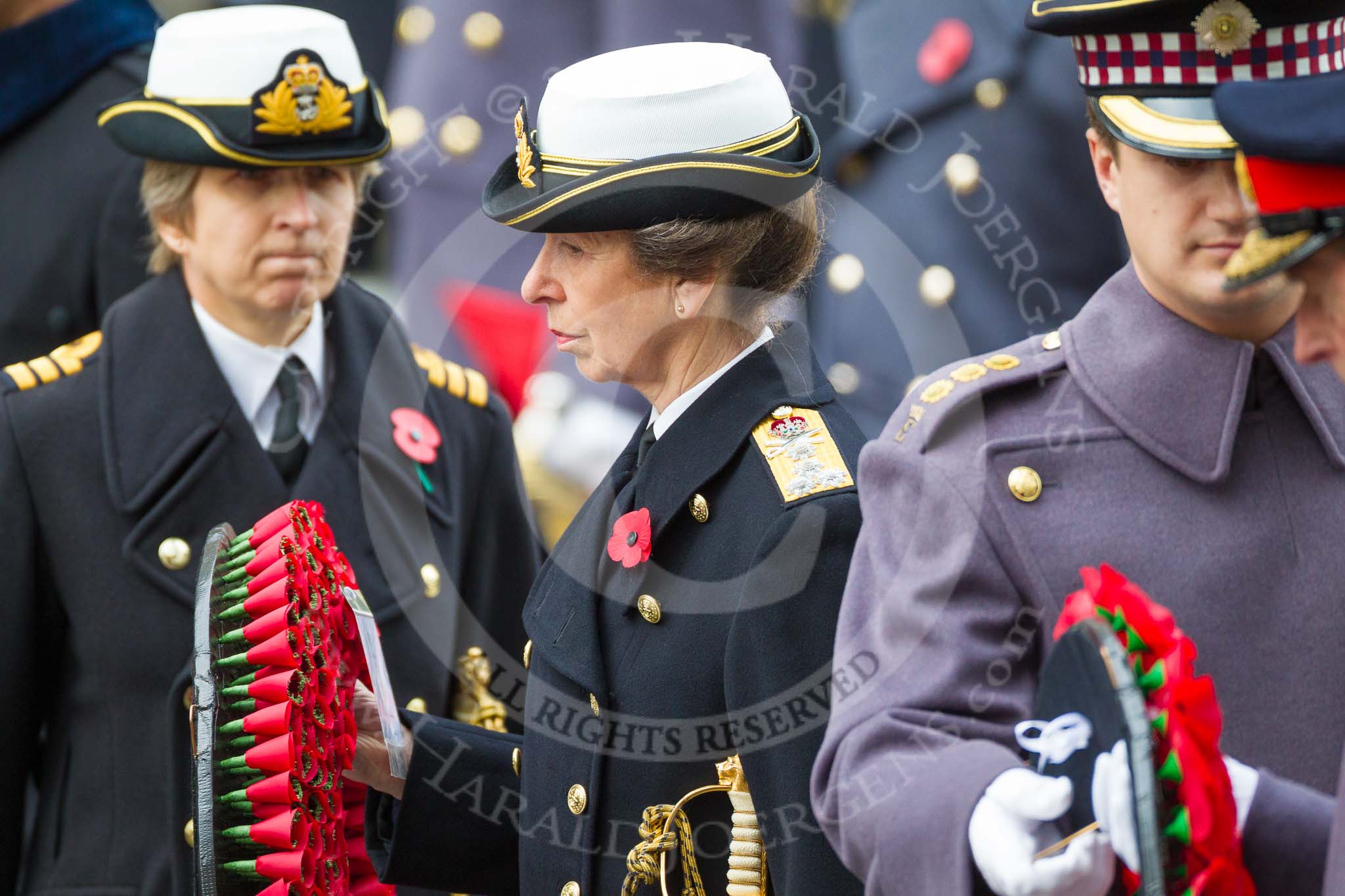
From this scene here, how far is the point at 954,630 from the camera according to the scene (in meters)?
2.78

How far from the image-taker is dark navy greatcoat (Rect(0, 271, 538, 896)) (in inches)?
168

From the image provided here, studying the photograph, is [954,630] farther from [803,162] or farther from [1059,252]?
[1059,252]

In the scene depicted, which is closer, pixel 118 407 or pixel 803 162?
pixel 803 162

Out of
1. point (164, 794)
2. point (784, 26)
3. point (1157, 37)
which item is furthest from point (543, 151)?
point (784, 26)

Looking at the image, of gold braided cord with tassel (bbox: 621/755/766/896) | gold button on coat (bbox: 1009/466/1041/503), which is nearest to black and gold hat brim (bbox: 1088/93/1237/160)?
gold button on coat (bbox: 1009/466/1041/503)

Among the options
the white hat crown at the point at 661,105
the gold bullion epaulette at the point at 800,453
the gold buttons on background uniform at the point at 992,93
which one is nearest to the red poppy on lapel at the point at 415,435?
the white hat crown at the point at 661,105

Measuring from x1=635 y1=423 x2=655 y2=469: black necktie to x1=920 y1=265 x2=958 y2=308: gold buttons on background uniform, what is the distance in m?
1.84

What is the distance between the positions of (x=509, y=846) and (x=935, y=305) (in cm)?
211

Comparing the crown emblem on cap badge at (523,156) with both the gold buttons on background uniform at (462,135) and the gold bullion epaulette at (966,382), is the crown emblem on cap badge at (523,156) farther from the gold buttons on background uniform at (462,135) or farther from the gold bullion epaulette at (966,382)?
the gold buttons on background uniform at (462,135)

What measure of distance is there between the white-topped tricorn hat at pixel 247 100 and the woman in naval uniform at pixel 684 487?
39.8 inches

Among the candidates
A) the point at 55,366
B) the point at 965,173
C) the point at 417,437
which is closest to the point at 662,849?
the point at 417,437

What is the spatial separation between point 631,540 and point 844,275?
84.7 inches

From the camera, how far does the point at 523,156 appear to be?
3.48 meters

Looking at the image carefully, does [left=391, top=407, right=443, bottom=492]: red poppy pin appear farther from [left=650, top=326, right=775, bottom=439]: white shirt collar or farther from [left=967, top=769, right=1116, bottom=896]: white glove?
[left=967, top=769, right=1116, bottom=896]: white glove
